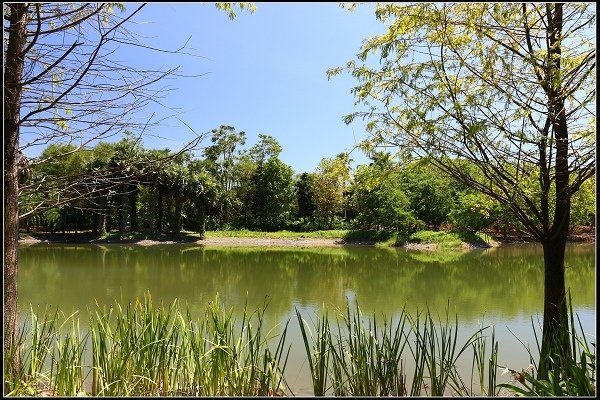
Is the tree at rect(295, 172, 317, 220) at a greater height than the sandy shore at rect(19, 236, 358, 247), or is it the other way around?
the tree at rect(295, 172, 317, 220)

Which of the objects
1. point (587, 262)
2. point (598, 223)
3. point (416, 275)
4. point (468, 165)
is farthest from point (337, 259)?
point (598, 223)

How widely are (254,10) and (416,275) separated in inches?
516

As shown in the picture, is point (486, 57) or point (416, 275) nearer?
point (486, 57)

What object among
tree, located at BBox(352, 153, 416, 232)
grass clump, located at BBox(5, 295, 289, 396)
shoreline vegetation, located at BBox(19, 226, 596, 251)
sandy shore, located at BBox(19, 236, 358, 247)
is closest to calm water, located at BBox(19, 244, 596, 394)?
grass clump, located at BBox(5, 295, 289, 396)

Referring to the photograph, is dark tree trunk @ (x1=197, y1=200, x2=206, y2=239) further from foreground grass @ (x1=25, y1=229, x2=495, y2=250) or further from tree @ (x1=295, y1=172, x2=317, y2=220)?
tree @ (x1=295, y1=172, x2=317, y2=220)

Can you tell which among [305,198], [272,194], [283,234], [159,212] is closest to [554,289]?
[283,234]

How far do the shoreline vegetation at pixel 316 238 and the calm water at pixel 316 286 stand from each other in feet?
21.6

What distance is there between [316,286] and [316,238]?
18748 mm

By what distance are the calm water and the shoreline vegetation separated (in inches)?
259

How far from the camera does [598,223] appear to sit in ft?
6.64

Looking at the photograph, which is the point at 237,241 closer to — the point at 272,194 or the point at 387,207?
the point at 272,194

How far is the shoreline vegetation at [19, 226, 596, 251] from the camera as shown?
88.8 ft

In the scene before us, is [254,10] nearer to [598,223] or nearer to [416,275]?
[598,223]

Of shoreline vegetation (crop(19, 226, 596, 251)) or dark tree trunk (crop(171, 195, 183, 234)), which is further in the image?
dark tree trunk (crop(171, 195, 183, 234))
